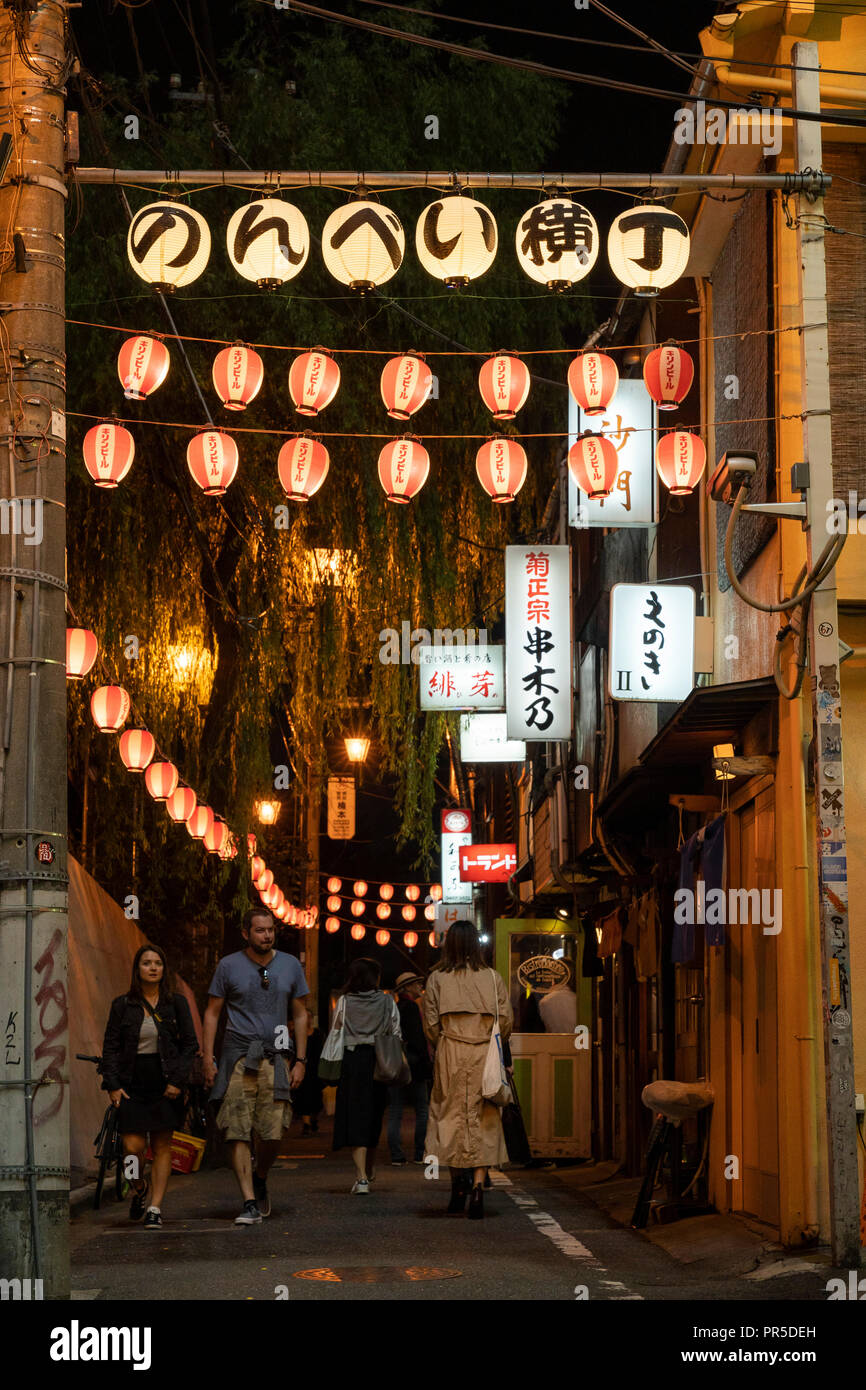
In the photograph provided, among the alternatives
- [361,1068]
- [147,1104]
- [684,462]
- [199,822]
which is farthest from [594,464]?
[199,822]

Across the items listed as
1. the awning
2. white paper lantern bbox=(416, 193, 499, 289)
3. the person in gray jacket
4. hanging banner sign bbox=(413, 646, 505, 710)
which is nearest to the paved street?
the person in gray jacket

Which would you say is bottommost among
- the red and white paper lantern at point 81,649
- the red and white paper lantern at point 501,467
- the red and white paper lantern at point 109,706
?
the red and white paper lantern at point 109,706

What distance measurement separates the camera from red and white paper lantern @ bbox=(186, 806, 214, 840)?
69.1 feet

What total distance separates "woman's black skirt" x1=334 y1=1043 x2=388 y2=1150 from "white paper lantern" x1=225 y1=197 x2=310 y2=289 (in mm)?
6900

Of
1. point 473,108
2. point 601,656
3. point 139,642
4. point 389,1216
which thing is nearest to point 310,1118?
point 601,656

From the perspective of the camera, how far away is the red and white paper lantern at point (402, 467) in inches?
571

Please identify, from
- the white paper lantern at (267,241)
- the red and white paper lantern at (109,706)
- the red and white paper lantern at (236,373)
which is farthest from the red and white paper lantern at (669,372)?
the red and white paper lantern at (109,706)

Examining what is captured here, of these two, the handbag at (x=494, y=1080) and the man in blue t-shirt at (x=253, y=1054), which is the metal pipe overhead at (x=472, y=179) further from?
the handbag at (x=494, y=1080)

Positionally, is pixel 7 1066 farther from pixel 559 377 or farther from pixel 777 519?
pixel 559 377

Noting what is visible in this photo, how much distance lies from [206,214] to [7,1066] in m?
10.1

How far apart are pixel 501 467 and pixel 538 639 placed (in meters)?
2.93

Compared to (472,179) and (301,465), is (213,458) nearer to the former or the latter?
(301,465)

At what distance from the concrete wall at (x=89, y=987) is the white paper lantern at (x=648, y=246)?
853 centimetres

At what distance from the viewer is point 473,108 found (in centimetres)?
1698
